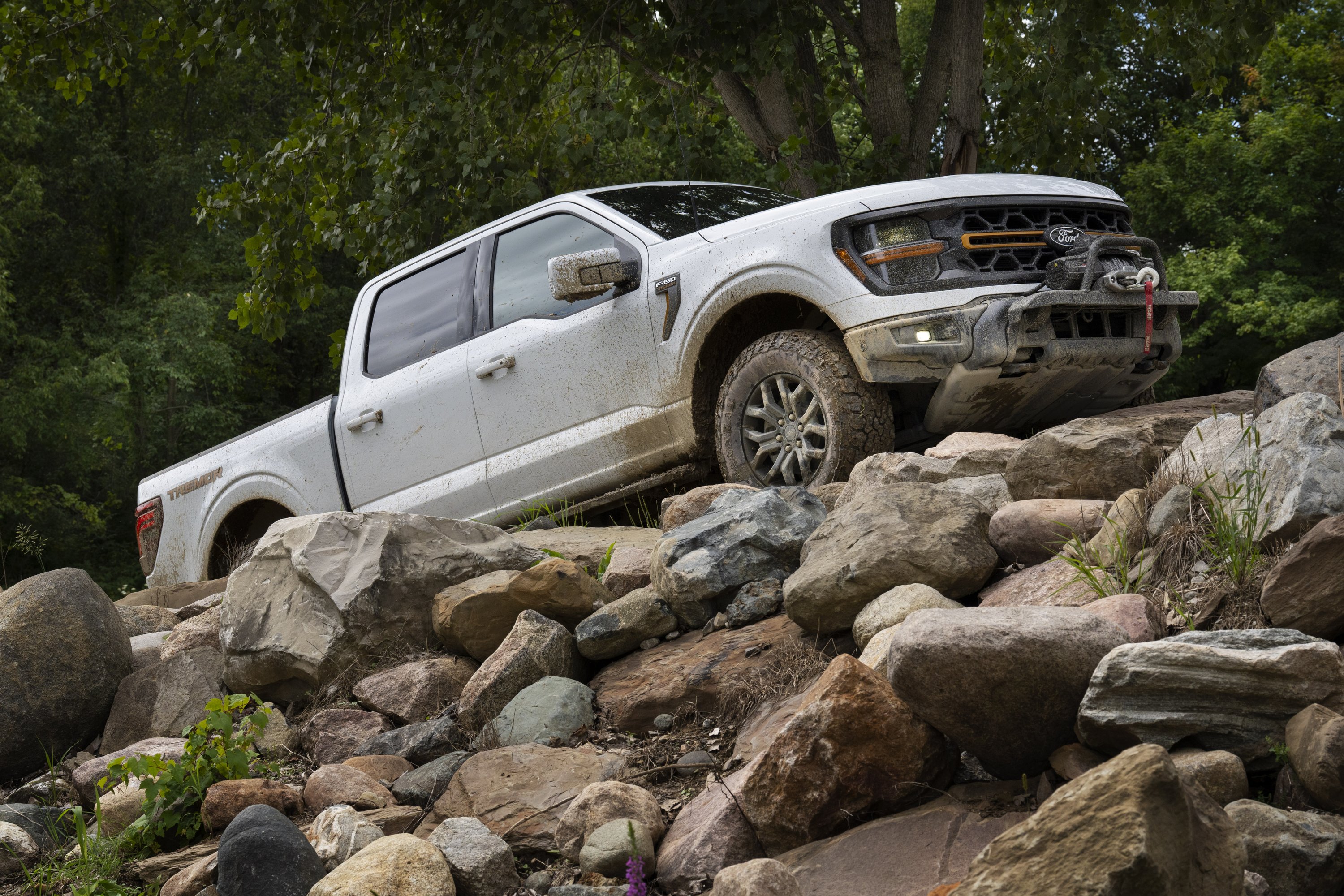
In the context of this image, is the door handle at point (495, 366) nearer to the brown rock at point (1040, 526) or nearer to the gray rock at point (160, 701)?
the gray rock at point (160, 701)

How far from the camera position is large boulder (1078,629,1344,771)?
99.4 inches

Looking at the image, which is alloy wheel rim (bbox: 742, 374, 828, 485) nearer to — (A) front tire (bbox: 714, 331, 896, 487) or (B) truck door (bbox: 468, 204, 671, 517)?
(A) front tire (bbox: 714, 331, 896, 487)

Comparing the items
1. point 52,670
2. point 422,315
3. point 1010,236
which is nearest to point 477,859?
point 52,670

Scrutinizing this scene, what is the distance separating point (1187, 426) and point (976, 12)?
5.71 metres

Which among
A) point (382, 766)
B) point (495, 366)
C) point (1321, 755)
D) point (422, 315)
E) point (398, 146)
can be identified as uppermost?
point (398, 146)

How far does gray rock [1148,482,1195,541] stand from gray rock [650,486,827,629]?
3.89ft

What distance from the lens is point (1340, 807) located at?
7.59 feet

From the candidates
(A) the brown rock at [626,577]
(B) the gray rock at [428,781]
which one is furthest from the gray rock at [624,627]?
(B) the gray rock at [428,781]

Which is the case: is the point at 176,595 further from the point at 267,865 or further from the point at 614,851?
the point at 614,851

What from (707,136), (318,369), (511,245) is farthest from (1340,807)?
(318,369)

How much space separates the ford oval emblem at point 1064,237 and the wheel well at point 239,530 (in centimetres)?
460

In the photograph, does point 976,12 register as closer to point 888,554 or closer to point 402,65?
point 402,65

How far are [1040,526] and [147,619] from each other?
4.44m

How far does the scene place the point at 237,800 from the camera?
359 cm
